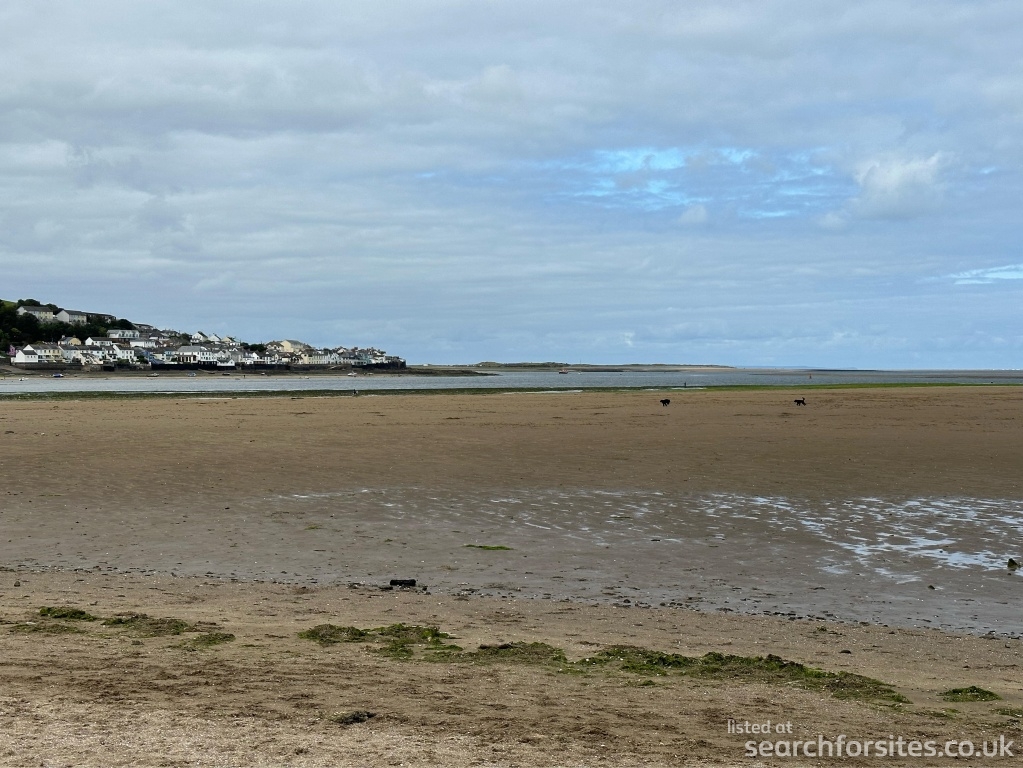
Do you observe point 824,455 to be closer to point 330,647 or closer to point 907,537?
point 907,537

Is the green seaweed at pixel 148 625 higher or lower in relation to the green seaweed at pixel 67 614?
higher

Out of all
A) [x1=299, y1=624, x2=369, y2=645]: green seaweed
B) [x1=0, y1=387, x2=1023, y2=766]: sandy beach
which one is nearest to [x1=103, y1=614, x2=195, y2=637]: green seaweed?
[x1=0, y1=387, x2=1023, y2=766]: sandy beach

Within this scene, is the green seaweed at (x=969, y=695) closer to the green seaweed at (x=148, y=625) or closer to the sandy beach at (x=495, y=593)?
the sandy beach at (x=495, y=593)

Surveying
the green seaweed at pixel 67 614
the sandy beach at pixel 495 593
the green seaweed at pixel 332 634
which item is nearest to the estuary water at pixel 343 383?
the sandy beach at pixel 495 593

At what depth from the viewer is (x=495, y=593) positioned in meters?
9.69

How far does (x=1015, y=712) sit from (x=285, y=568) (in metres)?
8.01

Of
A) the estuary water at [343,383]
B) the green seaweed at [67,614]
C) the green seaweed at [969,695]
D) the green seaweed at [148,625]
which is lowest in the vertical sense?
the green seaweed at [67,614]

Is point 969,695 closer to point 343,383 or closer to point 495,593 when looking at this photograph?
point 495,593

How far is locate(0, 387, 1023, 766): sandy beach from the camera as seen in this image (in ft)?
17.2

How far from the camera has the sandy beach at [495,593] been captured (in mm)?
5254

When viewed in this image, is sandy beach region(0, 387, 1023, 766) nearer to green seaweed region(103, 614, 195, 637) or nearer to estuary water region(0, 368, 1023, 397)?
green seaweed region(103, 614, 195, 637)

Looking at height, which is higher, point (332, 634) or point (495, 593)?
point (332, 634)

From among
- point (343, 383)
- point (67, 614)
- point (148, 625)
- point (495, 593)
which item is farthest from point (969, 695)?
point (343, 383)

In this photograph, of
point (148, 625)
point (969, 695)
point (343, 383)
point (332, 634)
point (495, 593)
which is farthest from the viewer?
point (343, 383)
